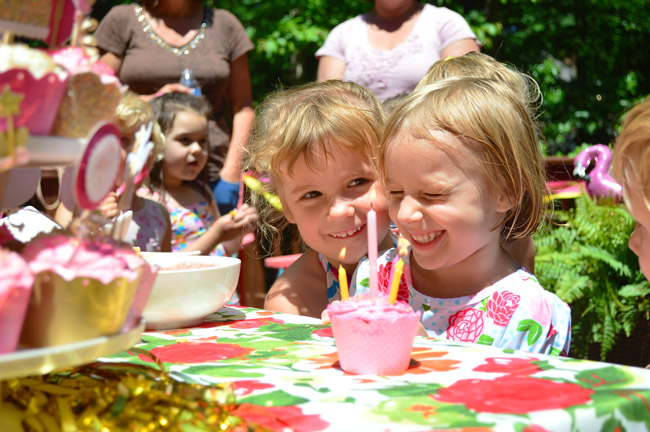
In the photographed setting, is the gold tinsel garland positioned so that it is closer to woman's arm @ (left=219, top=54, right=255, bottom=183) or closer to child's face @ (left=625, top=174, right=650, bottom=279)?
child's face @ (left=625, top=174, right=650, bottom=279)

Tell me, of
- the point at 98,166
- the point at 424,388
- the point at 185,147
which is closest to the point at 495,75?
Answer: the point at 424,388

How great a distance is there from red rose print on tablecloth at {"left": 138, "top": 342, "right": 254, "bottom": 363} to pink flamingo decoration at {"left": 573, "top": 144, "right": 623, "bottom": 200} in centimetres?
219

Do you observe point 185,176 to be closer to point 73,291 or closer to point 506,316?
point 506,316

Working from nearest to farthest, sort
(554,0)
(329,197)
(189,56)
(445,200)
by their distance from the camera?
(445,200) → (329,197) → (189,56) → (554,0)

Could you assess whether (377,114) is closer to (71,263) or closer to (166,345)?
(166,345)

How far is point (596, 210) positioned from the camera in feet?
10.3

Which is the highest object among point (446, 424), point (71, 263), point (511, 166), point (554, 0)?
point (554, 0)

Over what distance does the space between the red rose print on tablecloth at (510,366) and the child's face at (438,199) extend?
2.03 feet

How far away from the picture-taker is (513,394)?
0.85m

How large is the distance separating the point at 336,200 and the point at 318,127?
0.21 m

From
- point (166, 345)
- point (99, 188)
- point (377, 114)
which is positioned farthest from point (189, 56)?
point (99, 188)

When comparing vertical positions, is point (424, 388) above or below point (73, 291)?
below

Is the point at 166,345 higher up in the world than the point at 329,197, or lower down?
lower down

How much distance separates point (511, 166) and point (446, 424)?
3.47 feet
